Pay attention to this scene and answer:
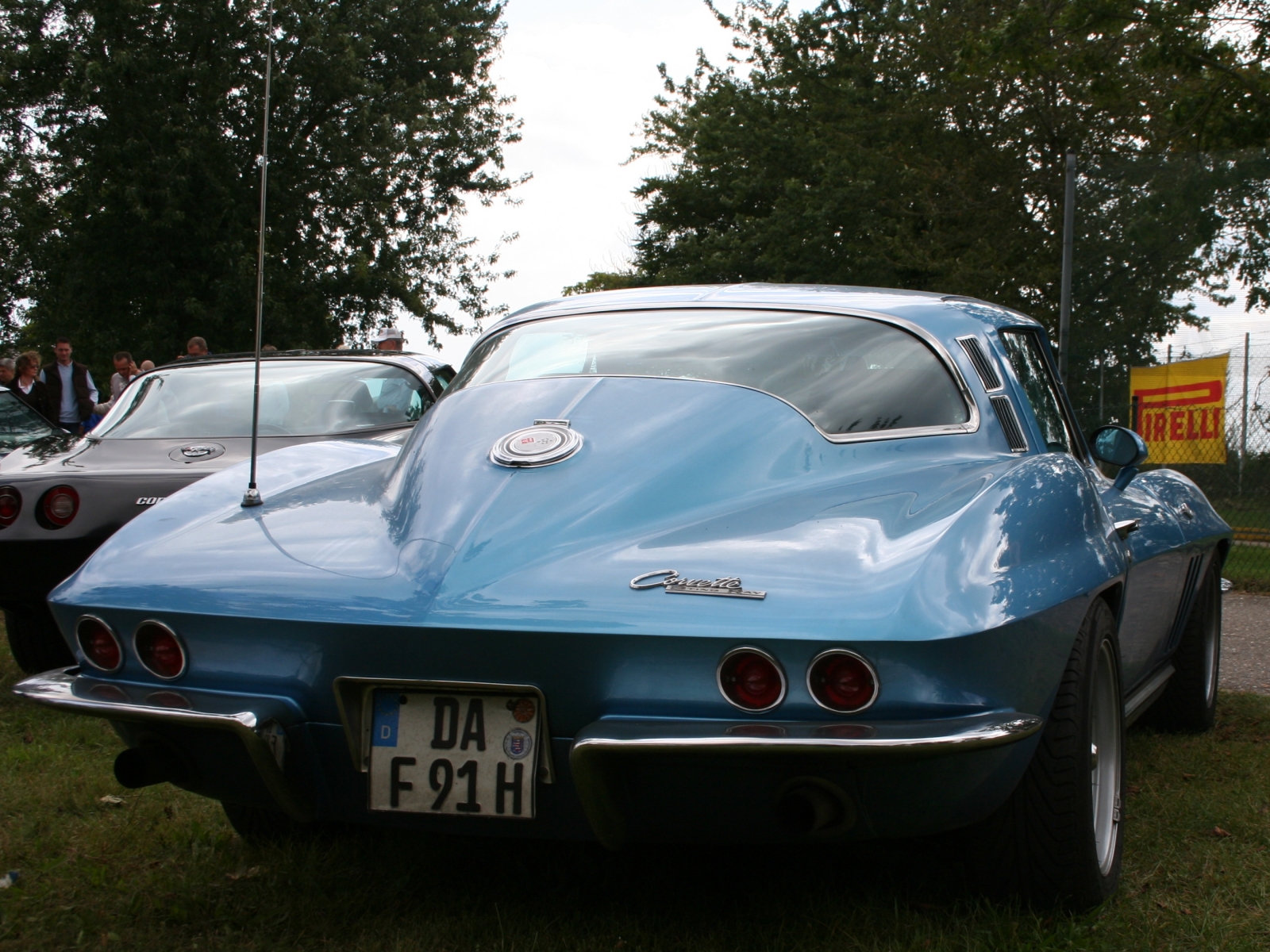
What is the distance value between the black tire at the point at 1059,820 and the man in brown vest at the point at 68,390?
10.5 meters

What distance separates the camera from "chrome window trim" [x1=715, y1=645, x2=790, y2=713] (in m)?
1.98

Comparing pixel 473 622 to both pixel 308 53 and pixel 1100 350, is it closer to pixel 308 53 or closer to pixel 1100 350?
pixel 1100 350

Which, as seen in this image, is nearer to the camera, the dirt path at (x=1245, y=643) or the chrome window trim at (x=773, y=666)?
the chrome window trim at (x=773, y=666)

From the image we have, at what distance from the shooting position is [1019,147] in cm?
2066

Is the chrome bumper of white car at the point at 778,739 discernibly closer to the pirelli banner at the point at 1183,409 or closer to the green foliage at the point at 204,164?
the pirelli banner at the point at 1183,409

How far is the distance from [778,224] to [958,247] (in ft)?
19.8

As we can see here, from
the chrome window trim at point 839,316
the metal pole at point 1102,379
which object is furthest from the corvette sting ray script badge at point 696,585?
the metal pole at point 1102,379

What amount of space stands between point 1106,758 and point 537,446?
1461mm

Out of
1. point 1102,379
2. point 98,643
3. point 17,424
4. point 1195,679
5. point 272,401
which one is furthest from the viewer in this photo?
point 1102,379

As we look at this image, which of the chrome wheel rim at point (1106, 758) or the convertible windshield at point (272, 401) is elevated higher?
the convertible windshield at point (272, 401)

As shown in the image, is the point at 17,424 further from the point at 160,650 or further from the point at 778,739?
the point at 778,739

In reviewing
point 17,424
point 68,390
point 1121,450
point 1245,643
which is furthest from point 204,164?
point 1121,450

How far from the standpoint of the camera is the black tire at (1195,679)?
4.36 metres

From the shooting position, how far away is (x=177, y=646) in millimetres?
2334
